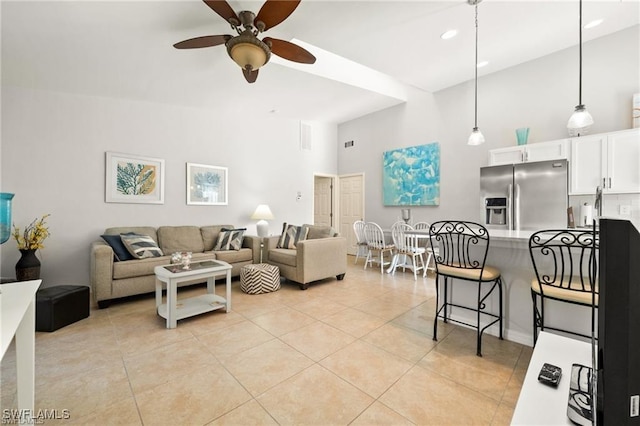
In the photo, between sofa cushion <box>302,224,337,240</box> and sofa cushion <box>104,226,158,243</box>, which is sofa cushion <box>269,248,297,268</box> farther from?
sofa cushion <box>104,226,158,243</box>

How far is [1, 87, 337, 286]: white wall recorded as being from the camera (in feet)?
11.0

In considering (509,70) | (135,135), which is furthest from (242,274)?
(509,70)

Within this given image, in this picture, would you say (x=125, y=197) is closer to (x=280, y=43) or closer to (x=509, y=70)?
(x=280, y=43)

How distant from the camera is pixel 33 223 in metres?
3.38

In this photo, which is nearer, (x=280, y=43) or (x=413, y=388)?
(x=413, y=388)

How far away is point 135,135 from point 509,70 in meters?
6.08

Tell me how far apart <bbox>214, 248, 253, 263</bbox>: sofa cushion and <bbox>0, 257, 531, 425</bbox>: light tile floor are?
127 centimetres

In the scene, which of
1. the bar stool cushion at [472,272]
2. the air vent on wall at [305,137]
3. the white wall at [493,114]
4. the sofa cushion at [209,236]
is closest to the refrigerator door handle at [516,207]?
the white wall at [493,114]

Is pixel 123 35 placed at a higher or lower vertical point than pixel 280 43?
higher

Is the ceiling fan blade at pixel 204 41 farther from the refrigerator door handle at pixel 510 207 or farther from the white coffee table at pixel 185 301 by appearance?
the refrigerator door handle at pixel 510 207

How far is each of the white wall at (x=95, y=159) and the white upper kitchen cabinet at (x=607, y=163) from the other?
198 inches

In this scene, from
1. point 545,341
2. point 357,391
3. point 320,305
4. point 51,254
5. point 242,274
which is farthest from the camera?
point 242,274

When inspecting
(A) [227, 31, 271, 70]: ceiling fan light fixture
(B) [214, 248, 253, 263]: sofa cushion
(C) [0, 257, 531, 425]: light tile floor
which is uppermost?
(A) [227, 31, 271, 70]: ceiling fan light fixture

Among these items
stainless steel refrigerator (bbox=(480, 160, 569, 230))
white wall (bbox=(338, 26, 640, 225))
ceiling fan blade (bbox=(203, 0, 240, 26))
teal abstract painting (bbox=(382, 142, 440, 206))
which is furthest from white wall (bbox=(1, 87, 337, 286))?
stainless steel refrigerator (bbox=(480, 160, 569, 230))
